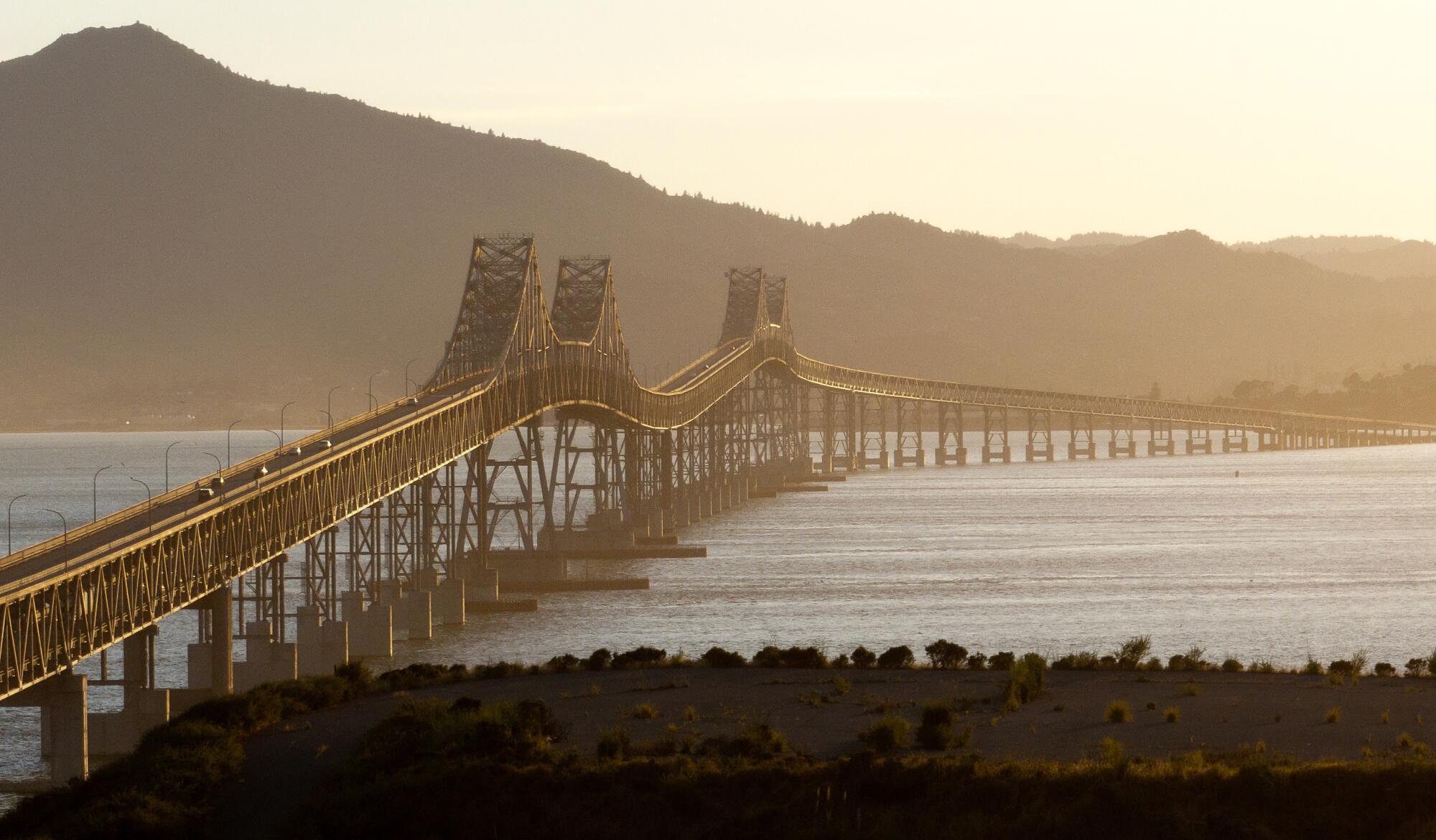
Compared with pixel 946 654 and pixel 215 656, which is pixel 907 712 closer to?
pixel 946 654

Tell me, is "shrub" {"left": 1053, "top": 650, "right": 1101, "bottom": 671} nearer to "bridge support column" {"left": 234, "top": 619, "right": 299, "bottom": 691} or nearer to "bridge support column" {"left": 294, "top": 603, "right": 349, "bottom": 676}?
"bridge support column" {"left": 234, "top": 619, "right": 299, "bottom": 691}

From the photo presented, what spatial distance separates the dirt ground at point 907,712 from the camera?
3212 cm

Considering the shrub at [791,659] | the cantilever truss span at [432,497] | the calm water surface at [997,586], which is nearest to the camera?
the cantilever truss span at [432,497]

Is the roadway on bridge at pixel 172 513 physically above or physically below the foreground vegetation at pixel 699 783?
above

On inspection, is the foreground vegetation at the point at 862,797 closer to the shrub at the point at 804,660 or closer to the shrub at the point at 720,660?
the shrub at the point at 720,660

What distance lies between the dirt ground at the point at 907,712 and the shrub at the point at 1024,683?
227mm

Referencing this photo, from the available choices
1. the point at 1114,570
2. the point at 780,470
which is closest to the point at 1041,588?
the point at 1114,570

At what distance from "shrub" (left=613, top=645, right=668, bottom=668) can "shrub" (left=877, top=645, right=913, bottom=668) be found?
4932 mm

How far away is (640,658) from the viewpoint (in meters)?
44.8

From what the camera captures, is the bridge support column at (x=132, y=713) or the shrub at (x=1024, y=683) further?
the bridge support column at (x=132, y=713)

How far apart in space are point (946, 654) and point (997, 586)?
41713 millimetres

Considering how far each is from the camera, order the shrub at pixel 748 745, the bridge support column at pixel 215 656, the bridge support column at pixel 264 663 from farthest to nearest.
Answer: the bridge support column at pixel 264 663, the bridge support column at pixel 215 656, the shrub at pixel 748 745

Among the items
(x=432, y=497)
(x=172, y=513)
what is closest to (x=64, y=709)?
(x=172, y=513)

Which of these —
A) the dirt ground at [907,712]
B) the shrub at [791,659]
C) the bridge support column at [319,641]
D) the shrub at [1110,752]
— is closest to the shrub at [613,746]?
the dirt ground at [907,712]
